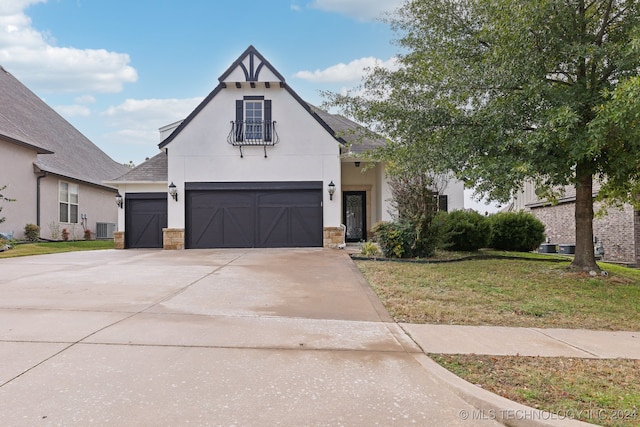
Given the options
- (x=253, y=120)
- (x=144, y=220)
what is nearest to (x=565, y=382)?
(x=253, y=120)

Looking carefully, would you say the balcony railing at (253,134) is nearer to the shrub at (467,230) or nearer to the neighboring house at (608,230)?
the shrub at (467,230)

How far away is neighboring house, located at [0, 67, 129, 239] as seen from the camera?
1647 cm

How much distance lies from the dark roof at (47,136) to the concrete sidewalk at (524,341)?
18.0 meters

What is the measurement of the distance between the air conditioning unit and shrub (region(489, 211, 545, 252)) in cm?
2088

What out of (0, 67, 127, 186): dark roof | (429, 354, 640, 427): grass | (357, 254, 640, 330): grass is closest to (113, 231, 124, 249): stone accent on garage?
(0, 67, 127, 186): dark roof

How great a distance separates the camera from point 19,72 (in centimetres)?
2669

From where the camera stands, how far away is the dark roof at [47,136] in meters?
17.9

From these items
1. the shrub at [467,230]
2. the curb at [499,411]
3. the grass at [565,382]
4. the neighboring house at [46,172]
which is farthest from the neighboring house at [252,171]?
the curb at [499,411]

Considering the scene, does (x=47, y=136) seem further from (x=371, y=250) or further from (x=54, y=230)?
(x=371, y=250)

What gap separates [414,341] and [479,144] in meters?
5.50

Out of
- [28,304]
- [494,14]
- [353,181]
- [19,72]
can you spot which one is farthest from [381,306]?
[19,72]

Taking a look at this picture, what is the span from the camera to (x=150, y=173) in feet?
54.7

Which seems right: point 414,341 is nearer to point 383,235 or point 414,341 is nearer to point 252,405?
point 252,405

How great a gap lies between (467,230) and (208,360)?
11473 millimetres
